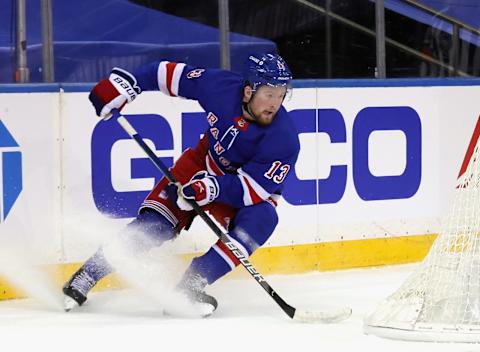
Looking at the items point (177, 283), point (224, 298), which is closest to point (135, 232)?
point (177, 283)

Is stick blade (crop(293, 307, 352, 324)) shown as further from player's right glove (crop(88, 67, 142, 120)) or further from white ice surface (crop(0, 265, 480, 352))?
player's right glove (crop(88, 67, 142, 120))

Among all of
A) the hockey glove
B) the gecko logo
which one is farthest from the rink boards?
the hockey glove

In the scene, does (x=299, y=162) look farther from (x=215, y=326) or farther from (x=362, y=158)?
(x=215, y=326)

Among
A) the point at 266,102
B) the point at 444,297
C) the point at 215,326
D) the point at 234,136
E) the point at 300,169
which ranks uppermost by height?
the point at 266,102

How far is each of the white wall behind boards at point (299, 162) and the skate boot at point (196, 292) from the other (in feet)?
2.15

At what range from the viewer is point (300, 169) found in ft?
17.0

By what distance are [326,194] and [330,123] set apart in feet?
1.02

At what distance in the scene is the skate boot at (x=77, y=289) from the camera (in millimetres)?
4129

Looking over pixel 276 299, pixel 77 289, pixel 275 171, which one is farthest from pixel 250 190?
pixel 77 289

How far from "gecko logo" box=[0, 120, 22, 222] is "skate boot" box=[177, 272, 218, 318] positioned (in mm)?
788

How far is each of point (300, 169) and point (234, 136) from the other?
3.68ft

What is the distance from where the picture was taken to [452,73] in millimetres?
Result: 5840

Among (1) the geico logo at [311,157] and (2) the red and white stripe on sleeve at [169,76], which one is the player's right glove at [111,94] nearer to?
(2) the red and white stripe on sleeve at [169,76]

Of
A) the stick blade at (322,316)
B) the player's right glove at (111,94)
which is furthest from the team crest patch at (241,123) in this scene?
the stick blade at (322,316)
